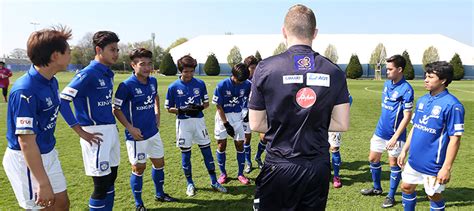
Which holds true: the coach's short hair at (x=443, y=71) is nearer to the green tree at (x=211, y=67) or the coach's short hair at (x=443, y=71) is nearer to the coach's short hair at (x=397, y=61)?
the coach's short hair at (x=397, y=61)

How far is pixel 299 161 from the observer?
254 cm

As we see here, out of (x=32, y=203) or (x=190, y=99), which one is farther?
(x=190, y=99)

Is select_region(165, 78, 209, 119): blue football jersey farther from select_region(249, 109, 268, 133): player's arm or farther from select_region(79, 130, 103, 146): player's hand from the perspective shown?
select_region(249, 109, 268, 133): player's arm

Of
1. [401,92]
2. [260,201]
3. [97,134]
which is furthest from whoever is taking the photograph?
[401,92]

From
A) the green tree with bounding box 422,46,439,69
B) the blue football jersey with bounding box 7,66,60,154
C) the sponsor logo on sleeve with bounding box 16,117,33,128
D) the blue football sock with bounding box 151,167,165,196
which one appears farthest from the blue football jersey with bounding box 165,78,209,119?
the green tree with bounding box 422,46,439,69

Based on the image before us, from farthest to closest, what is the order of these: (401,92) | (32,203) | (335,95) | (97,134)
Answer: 1. (401,92)
2. (97,134)
3. (32,203)
4. (335,95)

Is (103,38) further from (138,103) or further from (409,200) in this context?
(409,200)

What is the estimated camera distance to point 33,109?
115 inches

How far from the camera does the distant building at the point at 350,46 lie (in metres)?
62.9

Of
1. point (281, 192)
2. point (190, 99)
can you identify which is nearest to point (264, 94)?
point (281, 192)

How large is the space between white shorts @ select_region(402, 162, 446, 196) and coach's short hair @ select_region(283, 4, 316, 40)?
2.67 m

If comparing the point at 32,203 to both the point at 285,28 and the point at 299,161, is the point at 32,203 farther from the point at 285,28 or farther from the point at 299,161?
the point at 285,28

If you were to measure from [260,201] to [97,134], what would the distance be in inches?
86.9

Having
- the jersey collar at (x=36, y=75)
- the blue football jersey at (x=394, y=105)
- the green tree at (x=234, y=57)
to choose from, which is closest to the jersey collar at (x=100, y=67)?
the jersey collar at (x=36, y=75)
